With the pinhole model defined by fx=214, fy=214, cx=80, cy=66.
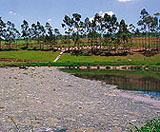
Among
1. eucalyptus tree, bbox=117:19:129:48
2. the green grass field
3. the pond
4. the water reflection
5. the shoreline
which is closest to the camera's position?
the shoreline

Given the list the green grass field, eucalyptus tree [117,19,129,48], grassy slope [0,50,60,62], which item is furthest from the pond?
eucalyptus tree [117,19,129,48]

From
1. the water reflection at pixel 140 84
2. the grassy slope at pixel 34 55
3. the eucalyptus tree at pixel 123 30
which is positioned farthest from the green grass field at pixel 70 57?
the water reflection at pixel 140 84

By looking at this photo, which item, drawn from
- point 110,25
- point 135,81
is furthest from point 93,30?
point 135,81

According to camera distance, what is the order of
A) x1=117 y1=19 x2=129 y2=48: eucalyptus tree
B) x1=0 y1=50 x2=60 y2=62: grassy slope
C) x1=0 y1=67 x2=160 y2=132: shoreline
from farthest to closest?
x1=117 y1=19 x2=129 y2=48: eucalyptus tree, x1=0 y1=50 x2=60 y2=62: grassy slope, x1=0 y1=67 x2=160 y2=132: shoreline

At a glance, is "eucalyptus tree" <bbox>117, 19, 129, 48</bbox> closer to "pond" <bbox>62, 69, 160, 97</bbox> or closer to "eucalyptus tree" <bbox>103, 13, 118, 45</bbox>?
"eucalyptus tree" <bbox>103, 13, 118, 45</bbox>

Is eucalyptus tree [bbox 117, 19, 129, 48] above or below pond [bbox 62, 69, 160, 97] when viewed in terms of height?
above

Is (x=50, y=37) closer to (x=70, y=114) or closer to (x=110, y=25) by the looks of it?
(x=110, y=25)

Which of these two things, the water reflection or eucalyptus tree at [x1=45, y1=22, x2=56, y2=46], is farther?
eucalyptus tree at [x1=45, y1=22, x2=56, y2=46]

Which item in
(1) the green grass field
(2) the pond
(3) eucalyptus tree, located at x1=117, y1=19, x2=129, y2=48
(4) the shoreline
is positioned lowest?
(2) the pond

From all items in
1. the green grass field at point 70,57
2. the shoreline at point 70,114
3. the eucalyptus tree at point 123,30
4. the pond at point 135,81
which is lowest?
the pond at point 135,81

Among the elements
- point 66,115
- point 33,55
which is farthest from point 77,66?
point 66,115

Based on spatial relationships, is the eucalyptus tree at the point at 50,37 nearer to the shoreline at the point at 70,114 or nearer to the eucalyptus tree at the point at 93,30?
the eucalyptus tree at the point at 93,30

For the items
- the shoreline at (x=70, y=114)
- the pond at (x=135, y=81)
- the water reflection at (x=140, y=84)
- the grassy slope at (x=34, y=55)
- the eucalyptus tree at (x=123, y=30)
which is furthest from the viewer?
the eucalyptus tree at (x=123, y=30)

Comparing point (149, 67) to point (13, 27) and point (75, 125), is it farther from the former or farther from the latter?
point (13, 27)
